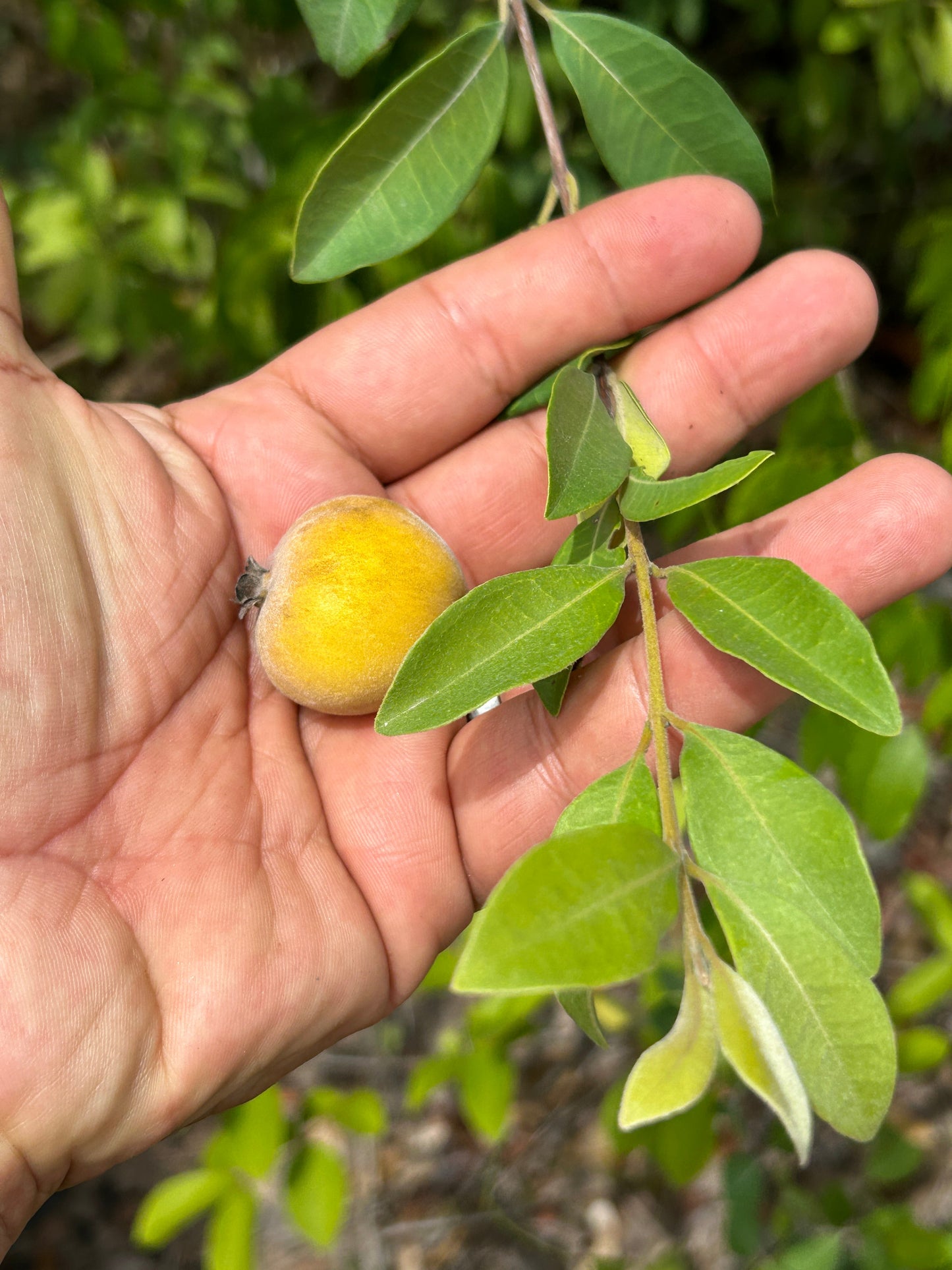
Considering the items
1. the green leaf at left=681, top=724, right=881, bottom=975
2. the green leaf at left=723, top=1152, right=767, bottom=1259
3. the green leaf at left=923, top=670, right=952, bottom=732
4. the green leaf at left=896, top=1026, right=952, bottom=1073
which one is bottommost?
the green leaf at left=723, top=1152, right=767, bottom=1259

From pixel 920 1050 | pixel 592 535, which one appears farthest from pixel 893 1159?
pixel 592 535

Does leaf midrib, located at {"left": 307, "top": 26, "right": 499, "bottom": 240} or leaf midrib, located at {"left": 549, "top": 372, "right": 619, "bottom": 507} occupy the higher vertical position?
leaf midrib, located at {"left": 307, "top": 26, "right": 499, "bottom": 240}

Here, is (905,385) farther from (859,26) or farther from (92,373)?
(92,373)

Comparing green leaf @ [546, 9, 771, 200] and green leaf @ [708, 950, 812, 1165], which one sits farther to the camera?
green leaf @ [546, 9, 771, 200]

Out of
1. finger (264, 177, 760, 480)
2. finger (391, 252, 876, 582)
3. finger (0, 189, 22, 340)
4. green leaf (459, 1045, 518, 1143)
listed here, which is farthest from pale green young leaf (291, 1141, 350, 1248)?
finger (0, 189, 22, 340)

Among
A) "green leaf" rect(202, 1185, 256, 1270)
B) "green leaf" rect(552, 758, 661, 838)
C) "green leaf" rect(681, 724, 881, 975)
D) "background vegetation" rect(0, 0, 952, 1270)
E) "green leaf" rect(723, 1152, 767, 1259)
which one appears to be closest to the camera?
"green leaf" rect(681, 724, 881, 975)

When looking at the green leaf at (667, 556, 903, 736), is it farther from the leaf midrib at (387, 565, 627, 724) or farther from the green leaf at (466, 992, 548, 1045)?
the green leaf at (466, 992, 548, 1045)

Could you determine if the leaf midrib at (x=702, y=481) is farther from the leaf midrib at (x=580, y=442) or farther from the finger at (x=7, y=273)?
the finger at (x=7, y=273)

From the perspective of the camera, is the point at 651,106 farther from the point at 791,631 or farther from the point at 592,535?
the point at 791,631
